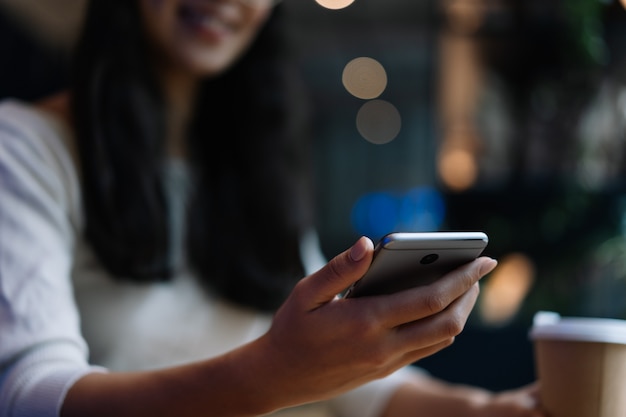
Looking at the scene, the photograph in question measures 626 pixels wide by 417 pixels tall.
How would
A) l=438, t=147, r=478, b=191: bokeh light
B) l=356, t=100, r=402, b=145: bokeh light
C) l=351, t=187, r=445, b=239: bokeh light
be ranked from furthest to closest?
1. l=356, t=100, r=402, b=145: bokeh light
2. l=351, t=187, r=445, b=239: bokeh light
3. l=438, t=147, r=478, b=191: bokeh light

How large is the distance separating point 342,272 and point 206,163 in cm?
80

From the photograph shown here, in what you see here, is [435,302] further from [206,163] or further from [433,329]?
[206,163]

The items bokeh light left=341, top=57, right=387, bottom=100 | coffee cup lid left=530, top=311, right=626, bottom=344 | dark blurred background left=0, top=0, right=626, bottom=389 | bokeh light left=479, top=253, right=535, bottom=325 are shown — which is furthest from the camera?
bokeh light left=341, top=57, right=387, bottom=100

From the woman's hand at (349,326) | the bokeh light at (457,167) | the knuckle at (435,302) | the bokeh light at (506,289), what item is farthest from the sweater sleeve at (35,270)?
the bokeh light at (457,167)

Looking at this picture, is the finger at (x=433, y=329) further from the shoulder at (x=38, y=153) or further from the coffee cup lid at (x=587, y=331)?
the shoulder at (x=38, y=153)

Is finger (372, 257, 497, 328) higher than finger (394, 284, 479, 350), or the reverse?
finger (372, 257, 497, 328)

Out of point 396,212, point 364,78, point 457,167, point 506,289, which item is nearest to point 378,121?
point 364,78

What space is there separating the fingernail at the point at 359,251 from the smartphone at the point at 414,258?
0.01 m

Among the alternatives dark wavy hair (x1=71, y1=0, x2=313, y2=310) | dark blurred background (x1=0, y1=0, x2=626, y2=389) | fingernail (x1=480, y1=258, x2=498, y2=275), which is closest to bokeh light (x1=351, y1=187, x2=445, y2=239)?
dark blurred background (x1=0, y1=0, x2=626, y2=389)

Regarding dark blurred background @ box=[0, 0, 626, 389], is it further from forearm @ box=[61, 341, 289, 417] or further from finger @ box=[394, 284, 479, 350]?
finger @ box=[394, 284, 479, 350]

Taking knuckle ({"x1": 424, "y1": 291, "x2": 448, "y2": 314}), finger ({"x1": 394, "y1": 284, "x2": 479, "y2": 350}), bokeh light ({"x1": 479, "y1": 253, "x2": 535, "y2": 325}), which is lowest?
bokeh light ({"x1": 479, "y1": 253, "x2": 535, "y2": 325})

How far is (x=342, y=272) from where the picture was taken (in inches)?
21.0

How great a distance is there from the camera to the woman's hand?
54cm

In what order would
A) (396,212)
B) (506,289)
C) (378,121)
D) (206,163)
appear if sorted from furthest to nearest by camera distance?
(378,121) → (396,212) → (506,289) → (206,163)
